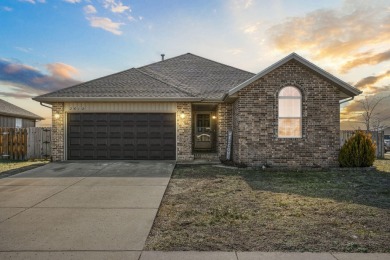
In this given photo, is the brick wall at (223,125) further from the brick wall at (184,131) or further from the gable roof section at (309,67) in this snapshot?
the gable roof section at (309,67)

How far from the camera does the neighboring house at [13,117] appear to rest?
23.3 metres

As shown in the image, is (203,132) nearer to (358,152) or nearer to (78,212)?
(358,152)

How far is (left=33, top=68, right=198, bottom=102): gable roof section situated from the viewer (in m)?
13.3

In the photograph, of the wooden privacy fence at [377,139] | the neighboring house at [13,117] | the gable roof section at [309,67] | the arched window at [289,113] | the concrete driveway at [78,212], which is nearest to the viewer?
the concrete driveway at [78,212]

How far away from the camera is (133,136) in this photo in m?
13.9

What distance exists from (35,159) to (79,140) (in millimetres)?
4069

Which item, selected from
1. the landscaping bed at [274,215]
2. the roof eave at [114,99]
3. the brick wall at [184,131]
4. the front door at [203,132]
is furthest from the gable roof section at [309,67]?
the front door at [203,132]

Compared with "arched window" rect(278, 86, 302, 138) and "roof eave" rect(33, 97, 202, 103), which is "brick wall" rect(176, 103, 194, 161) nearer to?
"roof eave" rect(33, 97, 202, 103)

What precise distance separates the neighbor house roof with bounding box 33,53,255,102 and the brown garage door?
1.07 metres

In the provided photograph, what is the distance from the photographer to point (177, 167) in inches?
478

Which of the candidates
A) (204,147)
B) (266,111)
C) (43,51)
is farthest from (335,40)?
(43,51)

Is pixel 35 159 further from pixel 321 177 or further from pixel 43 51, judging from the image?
pixel 321 177

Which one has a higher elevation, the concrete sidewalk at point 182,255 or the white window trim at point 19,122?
the white window trim at point 19,122

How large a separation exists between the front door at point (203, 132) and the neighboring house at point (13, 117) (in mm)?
16315
